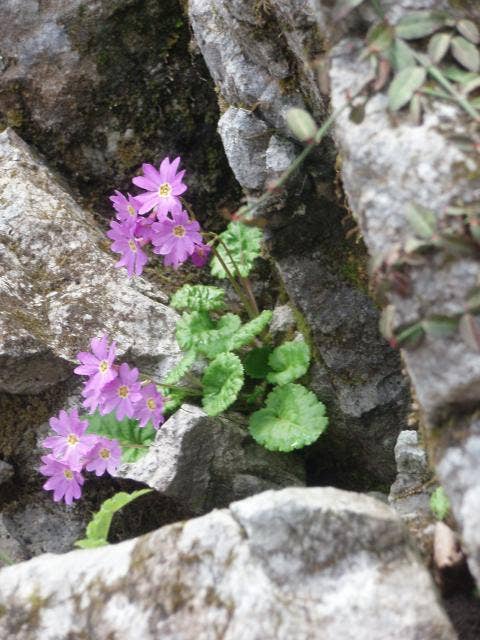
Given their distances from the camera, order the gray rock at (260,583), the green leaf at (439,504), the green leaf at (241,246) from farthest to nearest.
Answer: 1. the green leaf at (241,246)
2. the green leaf at (439,504)
3. the gray rock at (260,583)

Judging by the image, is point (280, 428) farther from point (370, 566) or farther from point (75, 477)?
point (370, 566)

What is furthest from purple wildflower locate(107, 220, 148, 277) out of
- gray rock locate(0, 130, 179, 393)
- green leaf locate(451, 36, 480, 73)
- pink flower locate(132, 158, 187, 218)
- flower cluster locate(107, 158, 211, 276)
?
green leaf locate(451, 36, 480, 73)

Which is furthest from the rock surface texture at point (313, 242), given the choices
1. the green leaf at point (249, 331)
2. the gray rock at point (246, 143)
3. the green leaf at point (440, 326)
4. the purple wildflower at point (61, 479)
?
the green leaf at point (440, 326)

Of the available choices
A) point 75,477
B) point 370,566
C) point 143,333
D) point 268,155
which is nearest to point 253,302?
point 143,333

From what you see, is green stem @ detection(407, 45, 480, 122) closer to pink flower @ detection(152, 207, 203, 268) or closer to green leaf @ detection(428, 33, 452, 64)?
green leaf @ detection(428, 33, 452, 64)

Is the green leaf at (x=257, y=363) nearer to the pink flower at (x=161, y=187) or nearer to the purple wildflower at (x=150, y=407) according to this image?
the purple wildflower at (x=150, y=407)

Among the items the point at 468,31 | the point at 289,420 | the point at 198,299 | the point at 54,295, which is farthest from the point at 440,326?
the point at 54,295
